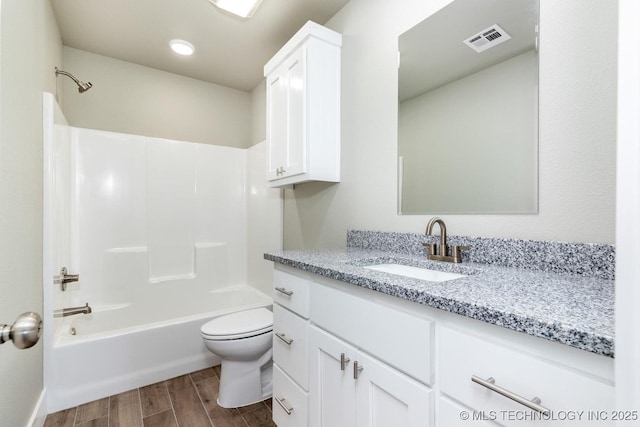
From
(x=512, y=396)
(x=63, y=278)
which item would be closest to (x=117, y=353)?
(x=63, y=278)

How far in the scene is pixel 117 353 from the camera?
190 centimetres

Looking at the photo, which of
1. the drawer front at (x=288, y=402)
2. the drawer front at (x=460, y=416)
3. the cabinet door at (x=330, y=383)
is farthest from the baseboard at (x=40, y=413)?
the drawer front at (x=460, y=416)

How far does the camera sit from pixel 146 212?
104 inches

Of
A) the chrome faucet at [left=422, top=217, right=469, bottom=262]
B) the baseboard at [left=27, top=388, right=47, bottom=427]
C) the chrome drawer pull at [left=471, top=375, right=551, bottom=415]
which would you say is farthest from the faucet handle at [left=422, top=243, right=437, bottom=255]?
the baseboard at [left=27, top=388, right=47, bottom=427]

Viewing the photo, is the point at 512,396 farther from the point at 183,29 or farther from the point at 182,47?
the point at 182,47

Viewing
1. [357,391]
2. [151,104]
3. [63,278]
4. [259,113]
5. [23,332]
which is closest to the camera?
[23,332]

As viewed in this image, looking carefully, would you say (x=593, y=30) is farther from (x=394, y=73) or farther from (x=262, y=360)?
(x=262, y=360)

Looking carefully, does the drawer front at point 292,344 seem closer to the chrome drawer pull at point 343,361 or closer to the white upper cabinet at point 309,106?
the chrome drawer pull at point 343,361

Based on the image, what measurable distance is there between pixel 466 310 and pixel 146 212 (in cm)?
272

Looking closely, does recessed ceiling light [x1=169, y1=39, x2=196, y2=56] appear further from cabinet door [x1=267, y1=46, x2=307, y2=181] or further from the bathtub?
the bathtub

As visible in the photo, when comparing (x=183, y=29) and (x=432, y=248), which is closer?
(x=432, y=248)

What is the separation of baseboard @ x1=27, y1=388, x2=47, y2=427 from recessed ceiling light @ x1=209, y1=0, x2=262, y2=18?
2407 mm

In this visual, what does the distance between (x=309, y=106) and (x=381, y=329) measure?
1355mm

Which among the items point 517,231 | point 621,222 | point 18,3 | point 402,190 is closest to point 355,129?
point 402,190
